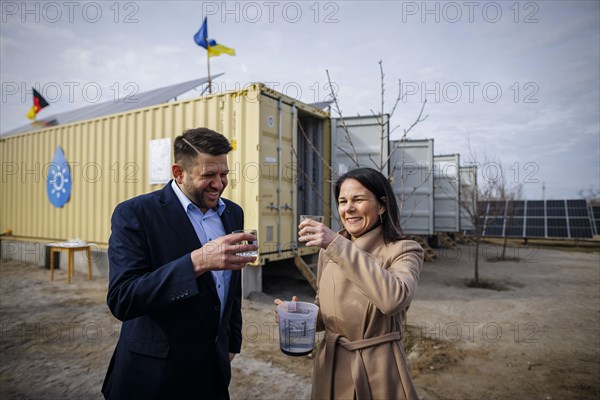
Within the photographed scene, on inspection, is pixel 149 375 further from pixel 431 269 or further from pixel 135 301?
pixel 431 269

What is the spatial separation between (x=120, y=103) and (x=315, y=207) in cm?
843

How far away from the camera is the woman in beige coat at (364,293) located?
4.43 feet

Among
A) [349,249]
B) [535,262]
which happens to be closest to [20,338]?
[349,249]

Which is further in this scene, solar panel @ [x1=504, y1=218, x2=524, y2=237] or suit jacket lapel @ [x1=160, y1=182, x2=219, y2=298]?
solar panel @ [x1=504, y1=218, x2=524, y2=237]

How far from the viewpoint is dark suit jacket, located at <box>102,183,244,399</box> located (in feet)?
4.75

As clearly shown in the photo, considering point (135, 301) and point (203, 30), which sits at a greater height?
point (203, 30)

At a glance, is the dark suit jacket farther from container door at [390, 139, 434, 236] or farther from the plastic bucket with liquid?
container door at [390, 139, 434, 236]

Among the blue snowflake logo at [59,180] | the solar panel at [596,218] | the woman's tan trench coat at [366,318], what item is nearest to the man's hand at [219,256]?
the woman's tan trench coat at [366,318]

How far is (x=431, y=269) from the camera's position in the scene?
391 inches

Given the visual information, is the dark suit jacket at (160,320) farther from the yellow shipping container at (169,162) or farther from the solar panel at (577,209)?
the solar panel at (577,209)

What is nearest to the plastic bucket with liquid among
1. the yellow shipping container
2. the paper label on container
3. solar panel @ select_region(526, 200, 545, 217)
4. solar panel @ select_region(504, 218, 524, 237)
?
the yellow shipping container

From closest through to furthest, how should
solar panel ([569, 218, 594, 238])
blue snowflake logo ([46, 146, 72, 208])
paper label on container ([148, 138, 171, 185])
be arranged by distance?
paper label on container ([148, 138, 171, 185]) → blue snowflake logo ([46, 146, 72, 208]) → solar panel ([569, 218, 594, 238])

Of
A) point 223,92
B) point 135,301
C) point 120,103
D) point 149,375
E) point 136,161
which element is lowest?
point 149,375

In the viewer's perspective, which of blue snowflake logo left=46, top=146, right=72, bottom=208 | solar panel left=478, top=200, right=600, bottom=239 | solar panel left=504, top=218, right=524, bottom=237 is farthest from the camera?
solar panel left=504, top=218, right=524, bottom=237
